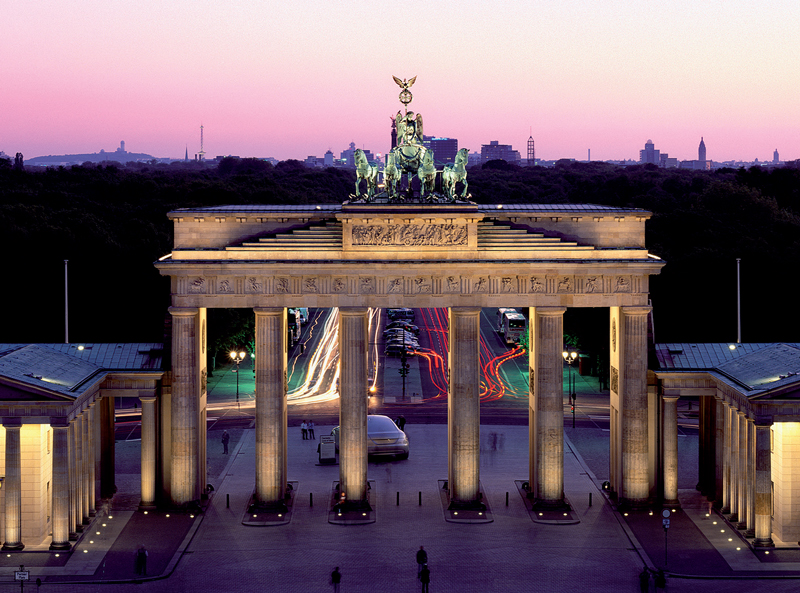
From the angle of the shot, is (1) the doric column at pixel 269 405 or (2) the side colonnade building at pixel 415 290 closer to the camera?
(2) the side colonnade building at pixel 415 290

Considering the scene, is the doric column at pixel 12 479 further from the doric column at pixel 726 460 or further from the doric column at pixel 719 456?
the doric column at pixel 719 456

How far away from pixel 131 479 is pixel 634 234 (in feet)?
123

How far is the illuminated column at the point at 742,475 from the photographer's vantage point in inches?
2419

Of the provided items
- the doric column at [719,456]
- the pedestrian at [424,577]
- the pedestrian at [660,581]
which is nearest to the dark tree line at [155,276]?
the doric column at [719,456]

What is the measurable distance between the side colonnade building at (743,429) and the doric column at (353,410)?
17954 millimetres

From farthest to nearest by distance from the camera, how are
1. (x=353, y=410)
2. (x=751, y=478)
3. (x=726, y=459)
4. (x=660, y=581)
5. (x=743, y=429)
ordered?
(x=353, y=410) < (x=726, y=459) < (x=743, y=429) < (x=751, y=478) < (x=660, y=581)

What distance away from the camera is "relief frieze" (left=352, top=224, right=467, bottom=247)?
64.6 metres

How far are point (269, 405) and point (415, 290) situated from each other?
11.2 metres

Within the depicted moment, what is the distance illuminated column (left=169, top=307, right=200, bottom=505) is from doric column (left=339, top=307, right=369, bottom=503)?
8905 mm

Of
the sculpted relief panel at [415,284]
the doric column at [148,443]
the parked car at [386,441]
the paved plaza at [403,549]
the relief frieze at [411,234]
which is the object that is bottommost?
the paved plaza at [403,549]

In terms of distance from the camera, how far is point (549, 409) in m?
66.0

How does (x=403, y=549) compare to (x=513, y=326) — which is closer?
(x=403, y=549)

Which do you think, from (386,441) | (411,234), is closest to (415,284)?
(411,234)

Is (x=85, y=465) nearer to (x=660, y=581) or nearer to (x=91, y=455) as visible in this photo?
(x=91, y=455)
